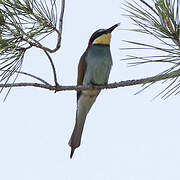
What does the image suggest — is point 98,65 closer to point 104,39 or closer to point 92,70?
point 92,70

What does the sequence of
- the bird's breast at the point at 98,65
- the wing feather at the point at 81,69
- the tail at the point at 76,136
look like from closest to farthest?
1. the bird's breast at the point at 98,65
2. the wing feather at the point at 81,69
3. the tail at the point at 76,136

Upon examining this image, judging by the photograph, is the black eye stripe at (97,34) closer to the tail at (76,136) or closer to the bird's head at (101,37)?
the bird's head at (101,37)

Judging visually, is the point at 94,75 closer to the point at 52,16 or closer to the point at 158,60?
the point at 52,16

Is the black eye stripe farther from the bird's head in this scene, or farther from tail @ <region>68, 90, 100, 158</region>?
tail @ <region>68, 90, 100, 158</region>

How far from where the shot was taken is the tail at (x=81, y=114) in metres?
2.89

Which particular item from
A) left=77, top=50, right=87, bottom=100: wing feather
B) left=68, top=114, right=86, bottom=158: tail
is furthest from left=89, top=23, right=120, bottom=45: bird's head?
left=68, top=114, right=86, bottom=158: tail

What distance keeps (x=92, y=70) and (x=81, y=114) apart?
15.4 inches

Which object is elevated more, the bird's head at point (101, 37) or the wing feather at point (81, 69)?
the bird's head at point (101, 37)

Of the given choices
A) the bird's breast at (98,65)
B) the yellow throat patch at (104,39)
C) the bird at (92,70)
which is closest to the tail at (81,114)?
the bird at (92,70)

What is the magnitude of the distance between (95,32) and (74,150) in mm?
796

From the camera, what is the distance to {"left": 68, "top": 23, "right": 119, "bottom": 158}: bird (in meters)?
2.73

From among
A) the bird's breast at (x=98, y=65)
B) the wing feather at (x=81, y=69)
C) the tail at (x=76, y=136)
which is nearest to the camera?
the bird's breast at (x=98, y=65)

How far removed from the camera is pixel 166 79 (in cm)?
125

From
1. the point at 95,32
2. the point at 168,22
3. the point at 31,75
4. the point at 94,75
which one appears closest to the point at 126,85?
the point at 31,75
